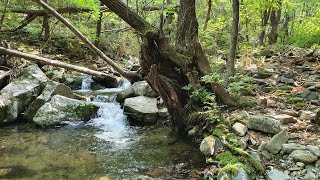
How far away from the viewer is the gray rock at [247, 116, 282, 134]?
459 cm

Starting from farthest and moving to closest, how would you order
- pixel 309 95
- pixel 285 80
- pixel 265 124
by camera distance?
pixel 285 80 → pixel 309 95 → pixel 265 124

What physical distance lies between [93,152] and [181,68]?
2487 mm

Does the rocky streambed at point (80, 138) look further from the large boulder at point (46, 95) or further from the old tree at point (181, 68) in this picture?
the old tree at point (181, 68)

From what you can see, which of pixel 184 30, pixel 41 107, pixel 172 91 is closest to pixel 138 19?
pixel 184 30

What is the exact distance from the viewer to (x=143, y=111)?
7934mm

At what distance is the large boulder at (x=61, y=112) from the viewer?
25.2 ft

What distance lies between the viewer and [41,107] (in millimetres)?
7859

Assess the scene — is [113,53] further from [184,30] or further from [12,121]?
[184,30]

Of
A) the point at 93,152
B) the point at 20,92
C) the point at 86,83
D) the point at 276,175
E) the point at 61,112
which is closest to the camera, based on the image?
the point at 276,175

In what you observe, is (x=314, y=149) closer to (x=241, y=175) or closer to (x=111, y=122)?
(x=241, y=175)

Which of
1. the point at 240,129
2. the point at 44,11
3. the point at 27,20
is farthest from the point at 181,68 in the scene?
the point at 27,20

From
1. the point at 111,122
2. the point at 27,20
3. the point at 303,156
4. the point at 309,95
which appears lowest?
the point at 111,122

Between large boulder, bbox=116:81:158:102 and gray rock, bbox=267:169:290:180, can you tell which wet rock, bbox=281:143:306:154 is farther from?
large boulder, bbox=116:81:158:102

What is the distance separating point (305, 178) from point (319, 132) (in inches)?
42.6
